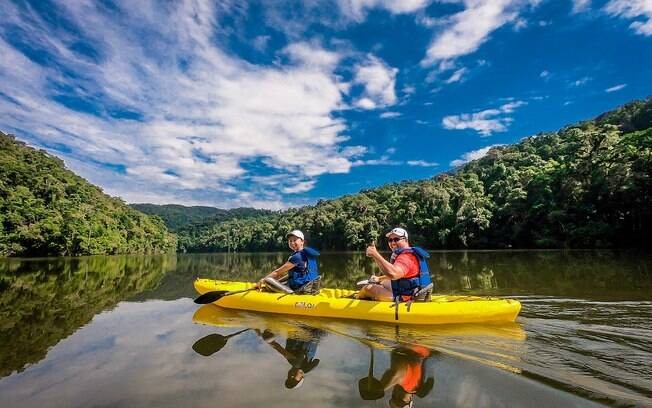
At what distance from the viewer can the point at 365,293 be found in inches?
306

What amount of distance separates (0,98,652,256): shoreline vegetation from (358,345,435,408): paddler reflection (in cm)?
3557

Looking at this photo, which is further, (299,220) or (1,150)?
(299,220)

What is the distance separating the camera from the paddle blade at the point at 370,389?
3.67 meters

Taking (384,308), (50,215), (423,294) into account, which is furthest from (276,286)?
(50,215)

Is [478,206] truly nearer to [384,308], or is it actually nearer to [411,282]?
[411,282]

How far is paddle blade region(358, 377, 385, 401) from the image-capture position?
12.0 ft

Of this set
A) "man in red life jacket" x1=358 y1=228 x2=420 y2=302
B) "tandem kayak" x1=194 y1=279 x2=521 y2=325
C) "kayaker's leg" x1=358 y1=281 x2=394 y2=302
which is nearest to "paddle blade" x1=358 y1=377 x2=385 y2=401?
"man in red life jacket" x1=358 y1=228 x2=420 y2=302

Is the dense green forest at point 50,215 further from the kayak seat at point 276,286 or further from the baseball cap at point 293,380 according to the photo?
the baseball cap at point 293,380

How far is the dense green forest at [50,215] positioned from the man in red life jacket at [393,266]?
52017mm

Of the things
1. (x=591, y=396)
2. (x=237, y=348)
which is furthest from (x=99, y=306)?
(x=591, y=396)

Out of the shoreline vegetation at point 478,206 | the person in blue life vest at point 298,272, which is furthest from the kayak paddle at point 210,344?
the shoreline vegetation at point 478,206

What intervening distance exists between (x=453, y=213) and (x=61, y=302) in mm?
47767

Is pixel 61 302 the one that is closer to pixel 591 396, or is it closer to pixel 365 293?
pixel 365 293

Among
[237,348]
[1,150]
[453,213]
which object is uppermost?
[1,150]
